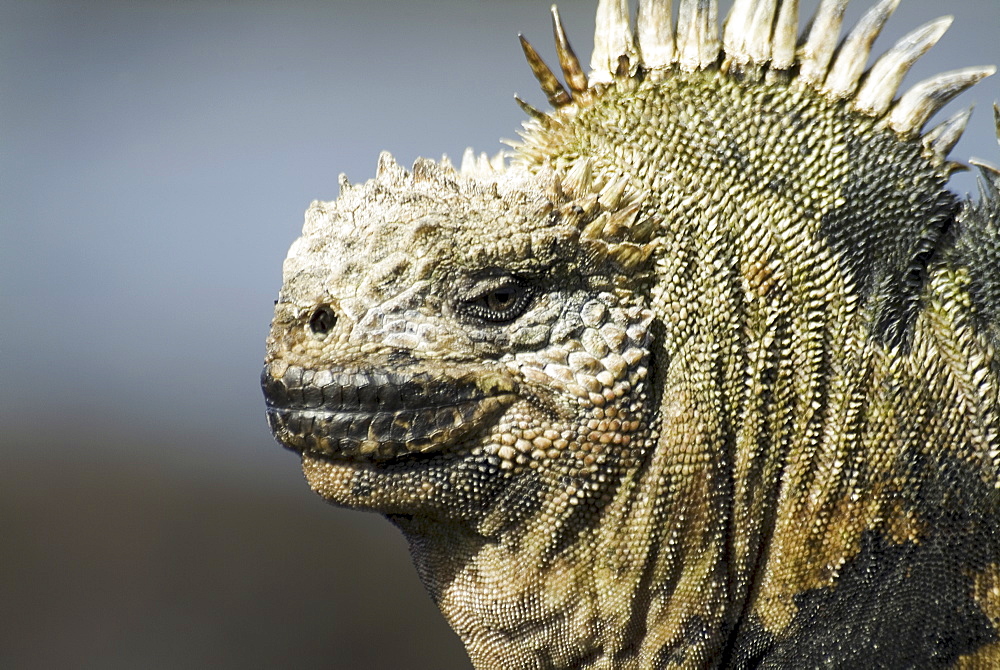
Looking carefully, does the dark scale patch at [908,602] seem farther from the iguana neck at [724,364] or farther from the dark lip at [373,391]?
the dark lip at [373,391]

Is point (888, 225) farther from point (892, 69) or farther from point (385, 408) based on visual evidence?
point (385, 408)

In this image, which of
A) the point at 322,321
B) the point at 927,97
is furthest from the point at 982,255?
the point at 322,321

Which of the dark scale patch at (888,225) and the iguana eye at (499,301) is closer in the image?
the iguana eye at (499,301)

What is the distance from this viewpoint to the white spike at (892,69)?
6.11 feet

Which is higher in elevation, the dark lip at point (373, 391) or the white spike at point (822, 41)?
the white spike at point (822, 41)

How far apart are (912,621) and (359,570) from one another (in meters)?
3.67

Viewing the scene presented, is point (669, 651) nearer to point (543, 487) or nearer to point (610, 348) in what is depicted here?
point (543, 487)

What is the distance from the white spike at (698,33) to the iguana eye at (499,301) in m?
0.61

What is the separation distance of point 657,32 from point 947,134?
62 cm

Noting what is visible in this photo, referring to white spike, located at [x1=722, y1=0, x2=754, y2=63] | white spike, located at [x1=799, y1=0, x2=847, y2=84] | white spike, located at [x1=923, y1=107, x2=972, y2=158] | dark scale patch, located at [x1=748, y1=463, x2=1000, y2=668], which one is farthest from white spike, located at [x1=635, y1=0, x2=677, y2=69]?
dark scale patch, located at [x1=748, y1=463, x2=1000, y2=668]

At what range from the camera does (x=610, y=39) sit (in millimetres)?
1958

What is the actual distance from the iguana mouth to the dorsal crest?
797mm

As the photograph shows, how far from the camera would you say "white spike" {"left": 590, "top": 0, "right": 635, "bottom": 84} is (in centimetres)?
194

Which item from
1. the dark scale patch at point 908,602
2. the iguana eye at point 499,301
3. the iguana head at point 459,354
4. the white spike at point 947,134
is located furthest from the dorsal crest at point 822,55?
the dark scale patch at point 908,602
